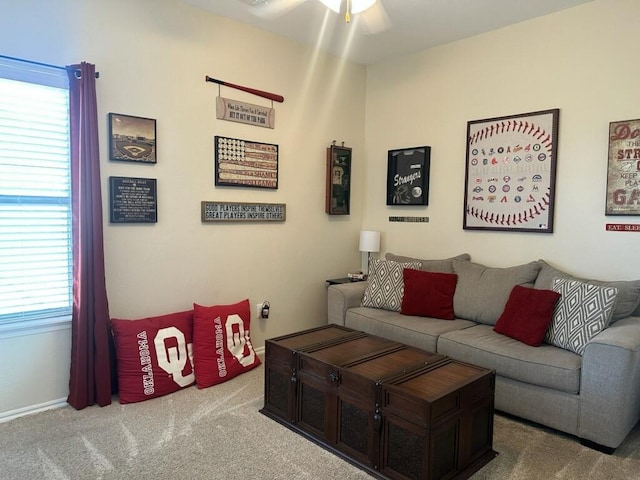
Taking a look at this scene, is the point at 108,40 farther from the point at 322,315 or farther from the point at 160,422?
the point at 322,315

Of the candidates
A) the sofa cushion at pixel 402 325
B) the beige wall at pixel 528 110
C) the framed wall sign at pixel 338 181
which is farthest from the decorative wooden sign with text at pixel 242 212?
the beige wall at pixel 528 110

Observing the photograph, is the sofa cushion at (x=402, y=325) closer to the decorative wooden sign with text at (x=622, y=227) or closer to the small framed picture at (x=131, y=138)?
the decorative wooden sign with text at (x=622, y=227)

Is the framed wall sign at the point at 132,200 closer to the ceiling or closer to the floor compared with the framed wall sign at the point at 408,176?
closer to the floor

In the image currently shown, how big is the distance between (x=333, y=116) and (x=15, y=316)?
10.0 feet

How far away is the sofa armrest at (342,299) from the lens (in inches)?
147

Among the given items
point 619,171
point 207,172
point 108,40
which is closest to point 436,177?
point 619,171

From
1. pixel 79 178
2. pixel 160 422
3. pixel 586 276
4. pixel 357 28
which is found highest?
pixel 357 28


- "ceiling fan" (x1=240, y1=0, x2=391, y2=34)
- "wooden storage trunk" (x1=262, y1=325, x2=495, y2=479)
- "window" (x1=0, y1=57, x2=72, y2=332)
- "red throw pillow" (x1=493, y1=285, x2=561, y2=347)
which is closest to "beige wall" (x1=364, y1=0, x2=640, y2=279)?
"red throw pillow" (x1=493, y1=285, x2=561, y2=347)

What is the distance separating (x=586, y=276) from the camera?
3223 millimetres

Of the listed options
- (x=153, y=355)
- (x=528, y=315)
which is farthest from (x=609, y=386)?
(x=153, y=355)

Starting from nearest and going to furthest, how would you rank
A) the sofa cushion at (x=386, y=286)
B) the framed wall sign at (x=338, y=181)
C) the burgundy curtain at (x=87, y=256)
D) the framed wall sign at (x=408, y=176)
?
1. the burgundy curtain at (x=87, y=256)
2. the sofa cushion at (x=386, y=286)
3. the framed wall sign at (x=408, y=176)
4. the framed wall sign at (x=338, y=181)

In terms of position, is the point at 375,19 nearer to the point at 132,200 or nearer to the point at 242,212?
the point at 242,212

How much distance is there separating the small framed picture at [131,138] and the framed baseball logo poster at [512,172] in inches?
100

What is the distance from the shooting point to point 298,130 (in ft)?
13.3
